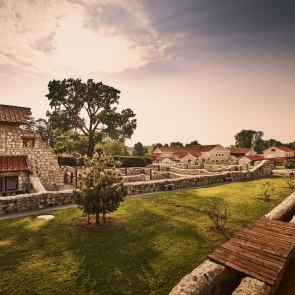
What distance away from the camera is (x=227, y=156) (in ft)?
233

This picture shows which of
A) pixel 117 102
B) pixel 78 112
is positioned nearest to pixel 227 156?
pixel 117 102

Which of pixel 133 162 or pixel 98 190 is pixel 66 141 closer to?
pixel 133 162

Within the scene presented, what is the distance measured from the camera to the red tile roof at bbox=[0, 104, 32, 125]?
17133mm

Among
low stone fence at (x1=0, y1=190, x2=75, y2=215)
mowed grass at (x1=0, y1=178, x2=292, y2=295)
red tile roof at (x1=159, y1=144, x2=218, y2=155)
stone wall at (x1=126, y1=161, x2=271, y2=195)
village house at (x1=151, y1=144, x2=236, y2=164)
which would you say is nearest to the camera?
mowed grass at (x1=0, y1=178, x2=292, y2=295)

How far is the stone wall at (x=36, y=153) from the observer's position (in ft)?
55.9

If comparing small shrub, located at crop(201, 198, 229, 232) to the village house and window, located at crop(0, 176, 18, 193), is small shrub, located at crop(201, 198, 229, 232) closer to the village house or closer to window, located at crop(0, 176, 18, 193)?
window, located at crop(0, 176, 18, 193)

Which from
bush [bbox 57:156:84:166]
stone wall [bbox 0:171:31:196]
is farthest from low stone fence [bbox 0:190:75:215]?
bush [bbox 57:156:84:166]

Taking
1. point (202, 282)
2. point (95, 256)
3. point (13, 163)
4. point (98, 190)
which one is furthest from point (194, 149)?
point (202, 282)

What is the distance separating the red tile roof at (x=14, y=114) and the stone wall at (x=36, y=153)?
569 mm

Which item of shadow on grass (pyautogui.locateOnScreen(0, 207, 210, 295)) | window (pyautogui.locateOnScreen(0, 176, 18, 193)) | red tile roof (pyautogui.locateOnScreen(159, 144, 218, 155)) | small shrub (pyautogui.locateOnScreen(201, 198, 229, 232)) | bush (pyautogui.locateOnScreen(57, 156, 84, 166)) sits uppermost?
red tile roof (pyautogui.locateOnScreen(159, 144, 218, 155))

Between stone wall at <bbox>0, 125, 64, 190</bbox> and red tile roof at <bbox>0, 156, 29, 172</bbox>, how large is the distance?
0.77m

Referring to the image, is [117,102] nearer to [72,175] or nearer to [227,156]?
[72,175]

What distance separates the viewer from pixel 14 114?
1808 centimetres

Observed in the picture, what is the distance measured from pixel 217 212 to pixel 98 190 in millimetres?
5379
